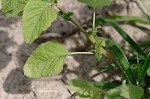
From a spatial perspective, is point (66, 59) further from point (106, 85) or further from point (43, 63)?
point (43, 63)

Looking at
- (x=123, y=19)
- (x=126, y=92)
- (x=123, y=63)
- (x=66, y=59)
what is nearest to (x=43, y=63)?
(x=126, y=92)

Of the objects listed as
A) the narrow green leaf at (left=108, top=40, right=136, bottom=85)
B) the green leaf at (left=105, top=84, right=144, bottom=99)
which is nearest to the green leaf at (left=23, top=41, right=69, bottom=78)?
the green leaf at (left=105, top=84, right=144, bottom=99)

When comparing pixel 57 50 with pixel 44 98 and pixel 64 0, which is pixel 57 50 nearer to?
pixel 44 98

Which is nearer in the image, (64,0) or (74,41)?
(74,41)

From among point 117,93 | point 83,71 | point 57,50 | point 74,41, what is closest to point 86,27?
point 74,41

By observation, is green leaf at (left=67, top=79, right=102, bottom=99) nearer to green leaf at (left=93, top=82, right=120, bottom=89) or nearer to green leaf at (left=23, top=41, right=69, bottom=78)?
green leaf at (left=23, top=41, right=69, bottom=78)

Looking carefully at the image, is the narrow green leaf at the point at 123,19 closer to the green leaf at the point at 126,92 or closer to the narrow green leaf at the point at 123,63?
the narrow green leaf at the point at 123,63
